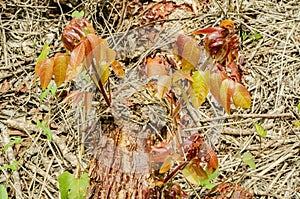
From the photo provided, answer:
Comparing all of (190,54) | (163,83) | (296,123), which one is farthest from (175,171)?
(296,123)

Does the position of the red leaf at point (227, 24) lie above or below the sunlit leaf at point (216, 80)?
above

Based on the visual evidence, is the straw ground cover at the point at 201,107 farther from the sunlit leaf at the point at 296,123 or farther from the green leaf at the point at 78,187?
the green leaf at the point at 78,187

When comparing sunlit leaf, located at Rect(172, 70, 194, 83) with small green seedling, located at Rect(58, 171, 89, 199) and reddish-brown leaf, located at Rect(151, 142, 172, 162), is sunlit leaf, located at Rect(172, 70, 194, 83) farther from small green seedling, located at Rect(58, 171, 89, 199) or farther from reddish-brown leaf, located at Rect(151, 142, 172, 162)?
small green seedling, located at Rect(58, 171, 89, 199)

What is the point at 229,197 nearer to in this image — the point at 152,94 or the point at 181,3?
the point at 152,94

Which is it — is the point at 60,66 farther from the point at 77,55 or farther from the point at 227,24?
the point at 227,24

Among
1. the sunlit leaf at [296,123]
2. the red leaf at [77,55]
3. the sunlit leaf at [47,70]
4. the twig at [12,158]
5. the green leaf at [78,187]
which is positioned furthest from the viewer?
the sunlit leaf at [296,123]

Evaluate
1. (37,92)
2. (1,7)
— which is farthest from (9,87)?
(1,7)

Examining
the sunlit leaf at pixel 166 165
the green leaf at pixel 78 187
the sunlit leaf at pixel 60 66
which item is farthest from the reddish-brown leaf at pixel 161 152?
the sunlit leaf at pixel 60 66

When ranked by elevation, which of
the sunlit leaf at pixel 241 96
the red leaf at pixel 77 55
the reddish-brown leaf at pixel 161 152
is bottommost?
the reddish-brown leaf at pixel 161 152
